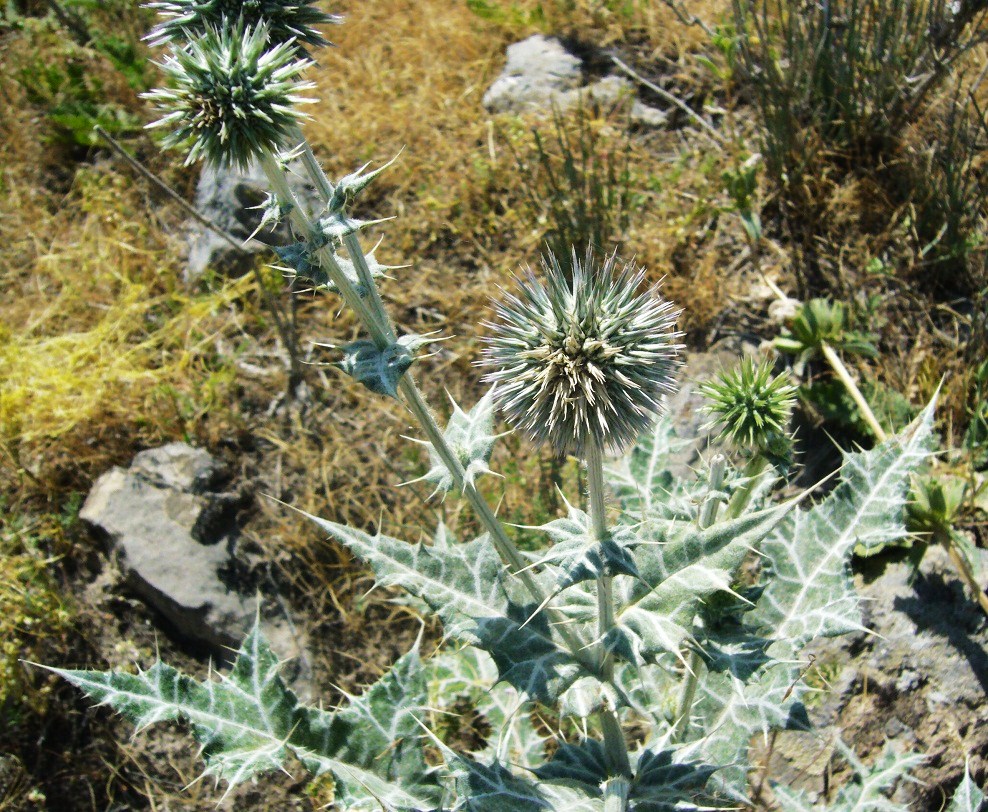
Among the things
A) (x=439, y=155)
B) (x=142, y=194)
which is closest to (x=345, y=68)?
(x=439, y=155)

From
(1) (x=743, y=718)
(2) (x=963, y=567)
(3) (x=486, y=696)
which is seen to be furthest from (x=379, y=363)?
(2) (x=963, y=567)

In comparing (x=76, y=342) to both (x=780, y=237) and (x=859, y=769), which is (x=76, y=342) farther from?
(x=859, y=769)

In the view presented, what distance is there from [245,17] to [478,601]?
5.49ft

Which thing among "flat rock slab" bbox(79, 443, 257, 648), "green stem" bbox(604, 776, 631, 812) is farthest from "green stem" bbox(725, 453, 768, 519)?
"flat rock slab" bbox(79, 443, 257, 648)

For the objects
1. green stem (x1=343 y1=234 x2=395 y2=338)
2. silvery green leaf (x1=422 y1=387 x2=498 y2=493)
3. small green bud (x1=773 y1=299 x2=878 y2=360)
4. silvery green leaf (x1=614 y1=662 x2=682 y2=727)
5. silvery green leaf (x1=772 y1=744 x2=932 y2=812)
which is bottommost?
silvery green leaf (x1=772 y1=744 x2=932 y2=812)

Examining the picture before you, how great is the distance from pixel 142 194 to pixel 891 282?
14.6 feet

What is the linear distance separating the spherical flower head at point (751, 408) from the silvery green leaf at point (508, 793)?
1097mm

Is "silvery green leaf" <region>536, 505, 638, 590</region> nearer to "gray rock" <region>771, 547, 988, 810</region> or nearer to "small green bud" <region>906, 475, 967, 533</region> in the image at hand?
"gray rock" <region>771, 547, 988, 810</region>

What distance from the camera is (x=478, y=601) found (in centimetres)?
242

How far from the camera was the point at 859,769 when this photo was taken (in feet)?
9.11

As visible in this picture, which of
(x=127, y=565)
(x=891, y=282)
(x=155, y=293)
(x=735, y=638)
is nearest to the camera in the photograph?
(x=735, y=638)

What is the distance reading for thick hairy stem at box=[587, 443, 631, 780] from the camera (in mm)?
1972

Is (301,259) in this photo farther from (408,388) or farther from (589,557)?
(589,557)

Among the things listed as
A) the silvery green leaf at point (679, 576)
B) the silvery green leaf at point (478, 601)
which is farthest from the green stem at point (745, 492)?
the silvery green leaf at point (478, 601)
